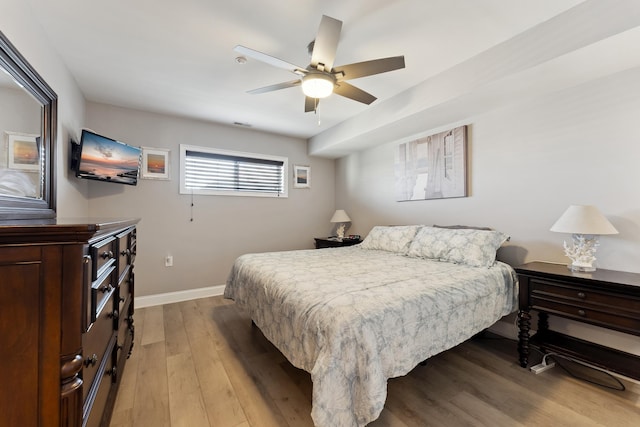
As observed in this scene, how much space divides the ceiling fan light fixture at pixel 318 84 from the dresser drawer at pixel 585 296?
2148 mm

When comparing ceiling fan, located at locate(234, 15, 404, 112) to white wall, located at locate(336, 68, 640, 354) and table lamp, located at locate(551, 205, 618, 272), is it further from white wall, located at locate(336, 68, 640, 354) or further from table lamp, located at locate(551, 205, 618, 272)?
table lamp, located at locate(551, 205, 618, 272)

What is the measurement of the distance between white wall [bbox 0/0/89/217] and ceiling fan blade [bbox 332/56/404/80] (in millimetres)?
1919

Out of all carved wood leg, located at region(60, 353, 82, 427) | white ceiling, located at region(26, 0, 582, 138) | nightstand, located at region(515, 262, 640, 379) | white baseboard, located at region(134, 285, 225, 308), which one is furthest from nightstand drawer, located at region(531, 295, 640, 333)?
white baseboard, located at region(134, 285, 225, 308)

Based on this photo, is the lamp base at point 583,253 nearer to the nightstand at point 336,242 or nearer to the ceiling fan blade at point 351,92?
the ceiling fan blade at point 351,92

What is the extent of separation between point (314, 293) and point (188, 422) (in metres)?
1.01

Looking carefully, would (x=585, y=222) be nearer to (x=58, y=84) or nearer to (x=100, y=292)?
(x=100, y=292)

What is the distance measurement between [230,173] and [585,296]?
405cm

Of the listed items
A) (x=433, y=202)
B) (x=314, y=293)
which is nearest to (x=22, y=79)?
(x=314, y=293)

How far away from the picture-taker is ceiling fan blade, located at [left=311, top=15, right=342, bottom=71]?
62.6 inches

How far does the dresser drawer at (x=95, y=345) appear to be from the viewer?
96 cm

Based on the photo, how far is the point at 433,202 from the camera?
3309mm

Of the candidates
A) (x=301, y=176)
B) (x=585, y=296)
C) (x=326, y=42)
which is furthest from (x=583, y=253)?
(x=301, y=176)

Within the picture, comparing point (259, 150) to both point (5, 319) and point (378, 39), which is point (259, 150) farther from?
point (5, 319)

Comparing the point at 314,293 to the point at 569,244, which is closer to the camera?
the point at 314,293
